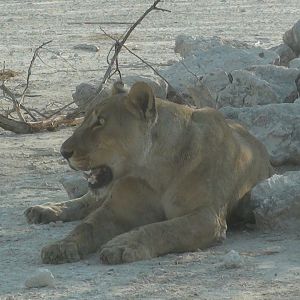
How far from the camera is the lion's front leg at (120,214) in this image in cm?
676

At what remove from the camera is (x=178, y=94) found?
1048cm

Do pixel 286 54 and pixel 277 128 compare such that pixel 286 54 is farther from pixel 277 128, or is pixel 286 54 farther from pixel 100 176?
pixel 100 176

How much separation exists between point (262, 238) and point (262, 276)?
0.99 m

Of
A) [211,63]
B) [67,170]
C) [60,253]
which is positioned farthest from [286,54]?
Result: [60,253]

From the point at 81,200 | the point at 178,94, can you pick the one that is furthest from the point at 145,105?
the point at 178,94

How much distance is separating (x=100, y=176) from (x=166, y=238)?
0.52 m

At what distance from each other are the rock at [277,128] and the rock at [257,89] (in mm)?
874

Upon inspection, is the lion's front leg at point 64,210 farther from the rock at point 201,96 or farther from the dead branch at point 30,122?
the dead branch at point 30,122

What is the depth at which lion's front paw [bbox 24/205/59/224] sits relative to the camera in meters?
7.50

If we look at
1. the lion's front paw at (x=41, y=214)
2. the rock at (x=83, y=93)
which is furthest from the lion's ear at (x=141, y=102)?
the rock at (x=83, y=93)

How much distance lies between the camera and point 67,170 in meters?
9.12

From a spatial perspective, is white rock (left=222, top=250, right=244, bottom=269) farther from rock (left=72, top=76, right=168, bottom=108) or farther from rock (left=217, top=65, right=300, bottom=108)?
rock (left=72, top=76, right=168, bottom=108)

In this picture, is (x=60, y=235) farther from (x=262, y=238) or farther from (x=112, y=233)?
(x=262, y=238)

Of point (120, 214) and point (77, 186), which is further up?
point (120, 214)
